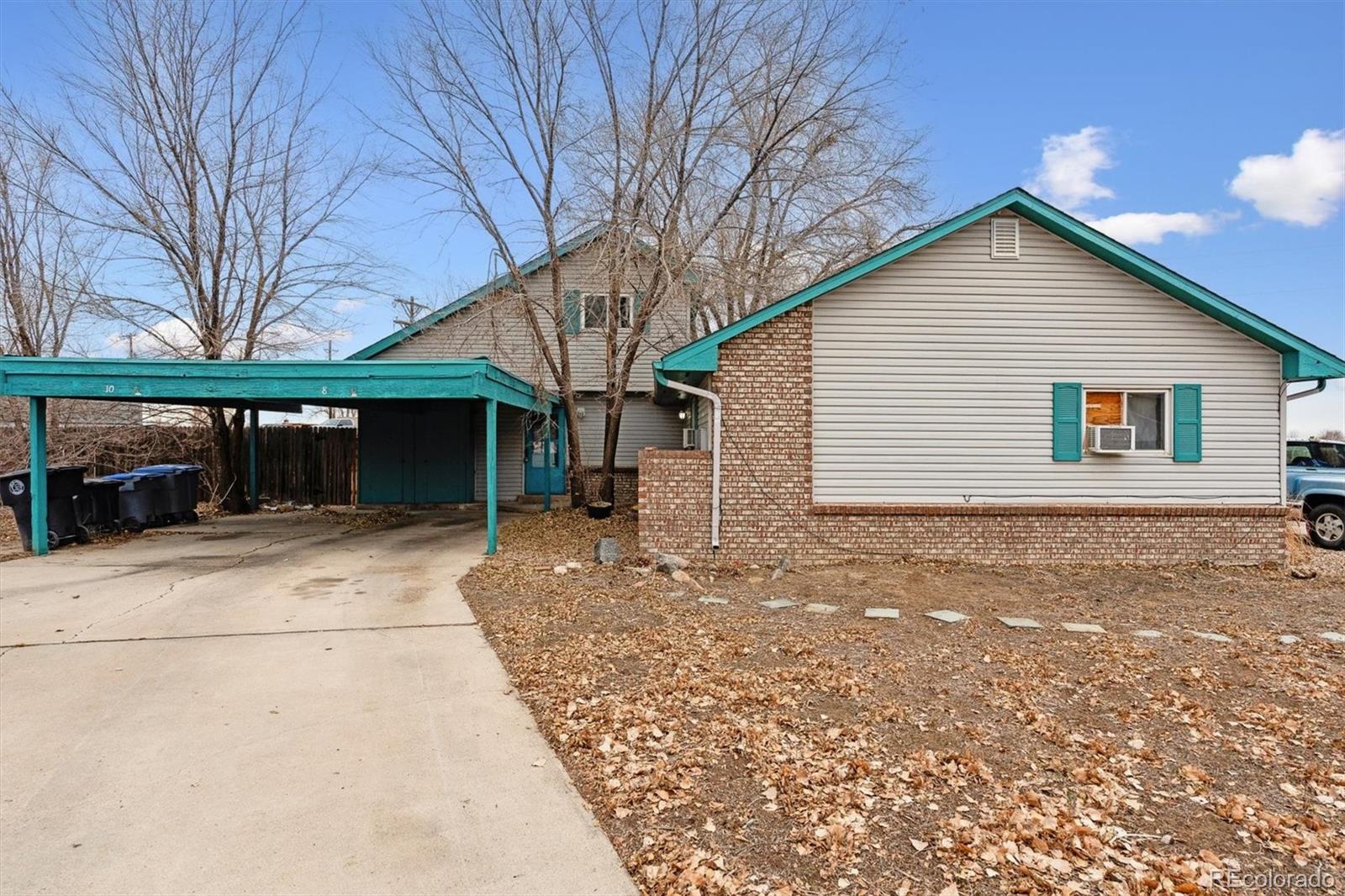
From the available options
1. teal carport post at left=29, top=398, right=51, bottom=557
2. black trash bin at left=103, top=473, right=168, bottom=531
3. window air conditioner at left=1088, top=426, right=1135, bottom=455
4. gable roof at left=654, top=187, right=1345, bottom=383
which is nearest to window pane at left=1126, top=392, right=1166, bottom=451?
window air conditioner at left=1088, top=426, right=1135, bottom=455

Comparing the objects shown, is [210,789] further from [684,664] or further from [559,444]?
[559,444]

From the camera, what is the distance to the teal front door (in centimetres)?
1650

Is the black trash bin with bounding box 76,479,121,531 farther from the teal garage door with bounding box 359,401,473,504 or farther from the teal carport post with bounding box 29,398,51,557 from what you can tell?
the teal garage door with bounding box 359,401,473,504

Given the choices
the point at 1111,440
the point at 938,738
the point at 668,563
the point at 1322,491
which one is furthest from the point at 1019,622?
the point at 1322,491

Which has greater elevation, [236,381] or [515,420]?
[236,381]

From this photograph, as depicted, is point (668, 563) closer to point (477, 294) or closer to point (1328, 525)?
point (477, 294)

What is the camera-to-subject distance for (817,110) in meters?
12.4

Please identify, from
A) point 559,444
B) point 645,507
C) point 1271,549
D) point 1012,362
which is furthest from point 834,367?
point 559,444

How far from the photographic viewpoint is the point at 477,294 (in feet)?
48.9

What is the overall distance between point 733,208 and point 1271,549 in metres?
9.93

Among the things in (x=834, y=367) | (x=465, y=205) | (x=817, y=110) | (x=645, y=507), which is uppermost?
(x=817, y=110)

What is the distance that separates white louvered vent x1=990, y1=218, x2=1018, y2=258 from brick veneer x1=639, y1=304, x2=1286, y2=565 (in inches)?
105

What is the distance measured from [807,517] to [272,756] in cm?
678

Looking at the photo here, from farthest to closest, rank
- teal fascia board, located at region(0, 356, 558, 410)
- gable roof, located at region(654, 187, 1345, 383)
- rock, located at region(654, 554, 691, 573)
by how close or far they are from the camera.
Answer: teal fascia board, located at region(0, 356, 558, 410) → gable roof, located at region(654, 187, 1345, 383) → rock, located at region(654, 554, 691, 573)
